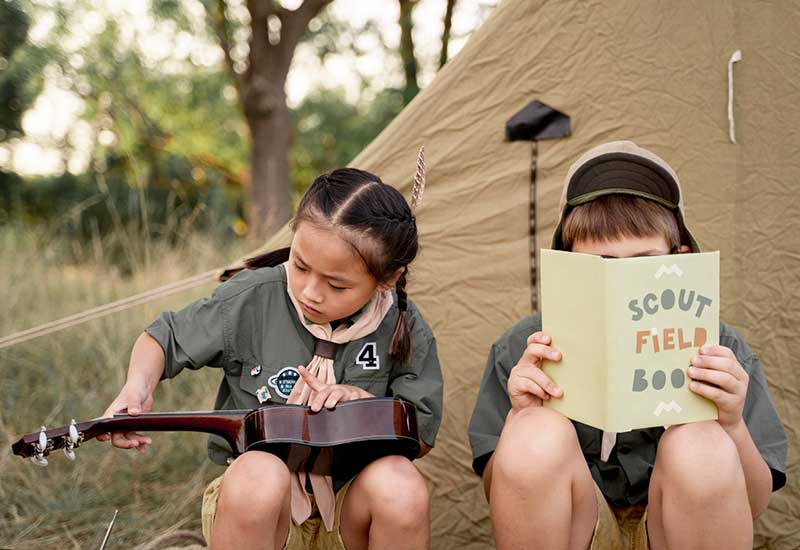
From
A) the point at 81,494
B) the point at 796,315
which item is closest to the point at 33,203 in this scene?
the point at 81,494

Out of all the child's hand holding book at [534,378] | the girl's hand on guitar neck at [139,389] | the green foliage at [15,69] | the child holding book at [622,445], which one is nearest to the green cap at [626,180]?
the child holding book at [622,445]

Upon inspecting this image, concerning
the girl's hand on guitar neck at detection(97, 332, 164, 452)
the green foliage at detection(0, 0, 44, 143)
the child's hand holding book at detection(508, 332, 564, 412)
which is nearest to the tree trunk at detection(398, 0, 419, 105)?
the green foliage at detection(0, 0, 44, 143)

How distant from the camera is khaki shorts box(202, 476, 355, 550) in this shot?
5.21 ft

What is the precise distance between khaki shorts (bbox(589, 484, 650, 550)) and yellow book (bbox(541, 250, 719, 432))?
249 millimetres

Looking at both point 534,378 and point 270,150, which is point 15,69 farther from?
point 534,378

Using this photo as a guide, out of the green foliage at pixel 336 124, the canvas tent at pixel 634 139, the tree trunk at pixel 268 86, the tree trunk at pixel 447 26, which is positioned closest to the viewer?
the canvas tent at pixel 634 139

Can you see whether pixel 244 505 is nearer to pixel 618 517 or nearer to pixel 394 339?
pixel 394 339

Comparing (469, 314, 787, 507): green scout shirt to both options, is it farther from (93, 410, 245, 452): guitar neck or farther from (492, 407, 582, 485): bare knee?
(93, 410, 245, 452): guitar neck

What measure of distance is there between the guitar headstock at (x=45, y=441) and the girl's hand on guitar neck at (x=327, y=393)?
0.40 metres

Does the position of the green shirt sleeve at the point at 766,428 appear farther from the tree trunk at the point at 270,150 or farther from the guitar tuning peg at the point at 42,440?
the tree trunk at the point at 270,150

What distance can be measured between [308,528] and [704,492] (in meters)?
0.76

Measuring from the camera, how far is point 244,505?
143 cm

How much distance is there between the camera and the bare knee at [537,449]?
1365mm

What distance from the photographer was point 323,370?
1683 mm
